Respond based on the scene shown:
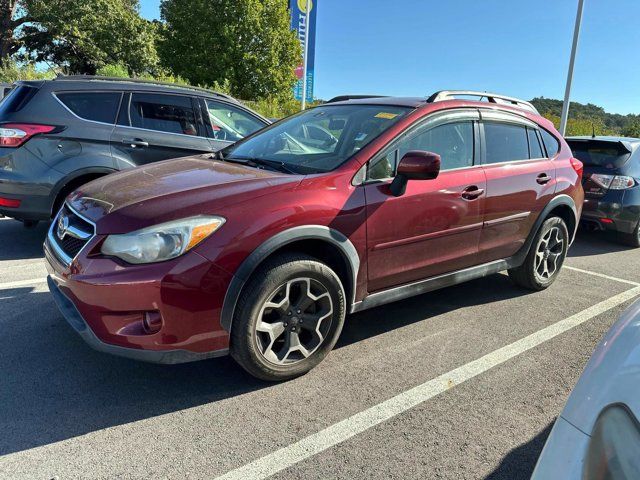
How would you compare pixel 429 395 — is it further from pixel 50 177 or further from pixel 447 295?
pixel 50 177

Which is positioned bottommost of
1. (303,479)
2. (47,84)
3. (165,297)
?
(303,479)

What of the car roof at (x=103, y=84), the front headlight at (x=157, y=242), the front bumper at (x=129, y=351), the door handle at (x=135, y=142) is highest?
the car roof at (x=103, y=84)

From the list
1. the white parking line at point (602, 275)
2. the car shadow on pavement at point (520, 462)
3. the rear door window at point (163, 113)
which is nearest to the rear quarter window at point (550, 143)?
the white parking line at point (602, 275)

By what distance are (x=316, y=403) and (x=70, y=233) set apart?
1758mm

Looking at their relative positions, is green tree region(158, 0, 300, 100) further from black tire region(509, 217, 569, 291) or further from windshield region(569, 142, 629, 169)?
black tire region(509, 217, 569, 291)

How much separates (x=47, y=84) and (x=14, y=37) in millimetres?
32184

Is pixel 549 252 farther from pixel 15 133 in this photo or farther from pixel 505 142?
pixel 15 133

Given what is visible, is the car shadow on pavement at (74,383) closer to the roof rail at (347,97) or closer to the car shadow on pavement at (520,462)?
the car shadow on pavement at (520,462)

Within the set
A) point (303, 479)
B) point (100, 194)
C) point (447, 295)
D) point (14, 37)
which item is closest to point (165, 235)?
point (100, 194)

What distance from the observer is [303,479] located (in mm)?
2172

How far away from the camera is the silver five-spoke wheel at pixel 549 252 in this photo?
4.61 meters

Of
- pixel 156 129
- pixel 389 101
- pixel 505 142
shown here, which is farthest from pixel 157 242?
pixel 156 129

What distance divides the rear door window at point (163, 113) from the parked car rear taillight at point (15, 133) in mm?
1031

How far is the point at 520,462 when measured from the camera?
2369 mm
